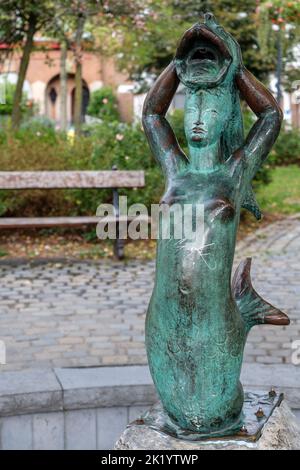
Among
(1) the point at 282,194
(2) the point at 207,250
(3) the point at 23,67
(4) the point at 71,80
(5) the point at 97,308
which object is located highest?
(3) the point at 23,67

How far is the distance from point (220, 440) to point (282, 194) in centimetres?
1168

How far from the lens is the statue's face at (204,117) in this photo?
2877 mm

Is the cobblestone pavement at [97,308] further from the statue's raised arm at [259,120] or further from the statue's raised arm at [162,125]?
the statue's raised arm at [259,120]

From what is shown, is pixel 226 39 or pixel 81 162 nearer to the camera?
pixel 226 39

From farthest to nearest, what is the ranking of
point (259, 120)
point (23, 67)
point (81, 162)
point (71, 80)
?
point (71, 80)
point (23, 67)
point (81, 162)
point (259, 120)

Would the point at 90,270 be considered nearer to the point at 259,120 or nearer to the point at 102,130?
the point at 102,130

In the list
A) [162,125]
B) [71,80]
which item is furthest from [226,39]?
[71,80]

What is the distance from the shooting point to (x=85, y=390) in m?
3.87

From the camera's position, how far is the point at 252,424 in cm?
299

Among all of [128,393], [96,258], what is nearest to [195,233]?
[128,393]
